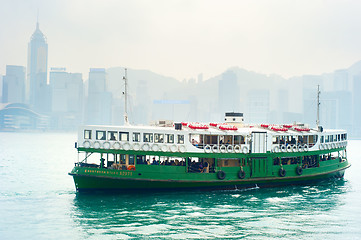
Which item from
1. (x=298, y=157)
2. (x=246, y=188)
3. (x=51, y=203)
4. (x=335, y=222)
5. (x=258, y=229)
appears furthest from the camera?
(x=298, y=157)

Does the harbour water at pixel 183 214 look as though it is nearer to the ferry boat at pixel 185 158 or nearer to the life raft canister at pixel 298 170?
the ferry boat at pixel 185 158

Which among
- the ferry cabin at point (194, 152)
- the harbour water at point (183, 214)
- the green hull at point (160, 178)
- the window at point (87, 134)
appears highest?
the window at point (87, 134)

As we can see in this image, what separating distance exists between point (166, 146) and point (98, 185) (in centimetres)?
537

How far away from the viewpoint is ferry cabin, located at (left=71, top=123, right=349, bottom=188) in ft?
93.5

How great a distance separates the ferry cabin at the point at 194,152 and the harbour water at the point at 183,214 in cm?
146

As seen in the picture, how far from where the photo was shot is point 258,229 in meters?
21.2

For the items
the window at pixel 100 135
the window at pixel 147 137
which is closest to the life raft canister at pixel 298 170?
the window at pixel 147 137

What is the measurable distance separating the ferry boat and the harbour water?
0.79 meters

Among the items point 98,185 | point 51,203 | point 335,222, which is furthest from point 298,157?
point 51,203

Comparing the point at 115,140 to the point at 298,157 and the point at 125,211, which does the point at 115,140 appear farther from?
the point at 298,157

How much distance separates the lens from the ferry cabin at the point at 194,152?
28500 millimetres

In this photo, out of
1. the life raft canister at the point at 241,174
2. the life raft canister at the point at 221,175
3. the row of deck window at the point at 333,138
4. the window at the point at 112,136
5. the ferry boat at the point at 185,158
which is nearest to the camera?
the ferry boat at the point at 185,158

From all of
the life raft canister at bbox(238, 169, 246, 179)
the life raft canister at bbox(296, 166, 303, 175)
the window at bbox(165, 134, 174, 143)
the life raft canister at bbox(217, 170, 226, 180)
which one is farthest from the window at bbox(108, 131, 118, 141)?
the life raft canister at bbox(296, 166, 303, 175)

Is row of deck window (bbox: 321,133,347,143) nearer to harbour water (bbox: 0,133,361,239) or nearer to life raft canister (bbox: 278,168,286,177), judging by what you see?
harbour water (bbox: 0,133,361,239)
